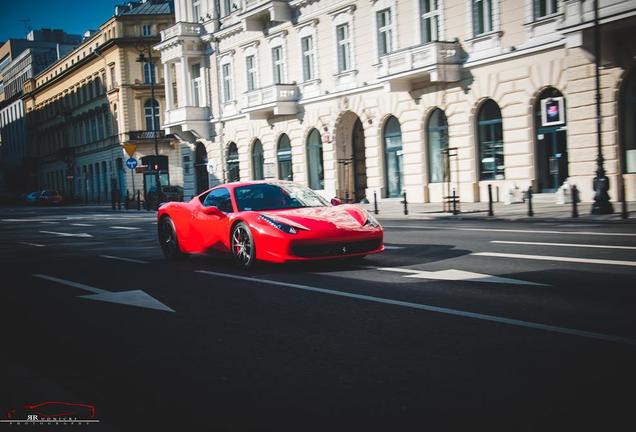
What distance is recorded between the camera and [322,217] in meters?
9.37

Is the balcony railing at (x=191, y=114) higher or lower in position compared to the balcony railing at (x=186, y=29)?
lower

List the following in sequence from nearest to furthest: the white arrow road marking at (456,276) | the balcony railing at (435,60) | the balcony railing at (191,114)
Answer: the white arrow road marking at (456,276), the balcony railing at (435,60), the balcony railing at (191,114)

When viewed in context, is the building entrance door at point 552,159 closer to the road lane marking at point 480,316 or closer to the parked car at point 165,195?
the road lane marking at point 480,316

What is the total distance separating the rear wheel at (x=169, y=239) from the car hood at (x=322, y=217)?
2570 millimetres

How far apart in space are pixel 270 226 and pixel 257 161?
3146cm

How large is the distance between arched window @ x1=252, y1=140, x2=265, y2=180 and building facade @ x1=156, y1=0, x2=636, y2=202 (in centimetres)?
9

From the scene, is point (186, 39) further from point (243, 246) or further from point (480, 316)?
point (480, 316)

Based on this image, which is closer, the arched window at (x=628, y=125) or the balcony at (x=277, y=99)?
the arched window at (x=628, y=125)

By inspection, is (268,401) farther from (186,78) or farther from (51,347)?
(186,78)

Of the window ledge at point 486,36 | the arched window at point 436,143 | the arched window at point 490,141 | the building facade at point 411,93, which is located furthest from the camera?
the arched window at point 436,143

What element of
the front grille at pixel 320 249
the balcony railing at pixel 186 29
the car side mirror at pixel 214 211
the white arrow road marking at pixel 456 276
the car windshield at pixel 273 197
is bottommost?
the white arrow road marking at pixel 456 276

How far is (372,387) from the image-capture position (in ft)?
13.0

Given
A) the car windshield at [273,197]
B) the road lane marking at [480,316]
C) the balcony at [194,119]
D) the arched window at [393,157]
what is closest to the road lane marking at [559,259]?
the car windshield at [273,197]

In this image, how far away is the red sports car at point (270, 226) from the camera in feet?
29.7
